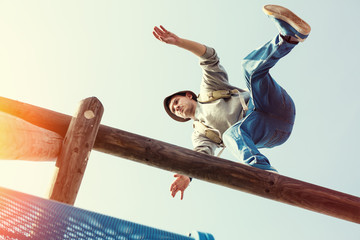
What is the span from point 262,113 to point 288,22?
3.40ft

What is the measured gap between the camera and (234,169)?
112 inches

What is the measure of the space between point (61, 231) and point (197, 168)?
1.53m

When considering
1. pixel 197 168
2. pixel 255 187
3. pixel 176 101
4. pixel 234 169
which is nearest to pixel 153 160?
pixel 197 168

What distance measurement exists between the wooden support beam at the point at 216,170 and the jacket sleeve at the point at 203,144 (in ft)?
3.49

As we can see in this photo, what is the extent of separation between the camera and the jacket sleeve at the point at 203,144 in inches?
156

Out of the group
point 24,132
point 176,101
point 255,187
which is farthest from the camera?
point 176,101

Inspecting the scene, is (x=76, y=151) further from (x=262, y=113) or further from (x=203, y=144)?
(x=262, y=113)

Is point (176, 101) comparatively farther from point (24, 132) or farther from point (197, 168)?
point (24, 132)

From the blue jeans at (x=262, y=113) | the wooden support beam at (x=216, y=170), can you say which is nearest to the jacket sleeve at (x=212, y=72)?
the blue jeans at (x=262, y=113)

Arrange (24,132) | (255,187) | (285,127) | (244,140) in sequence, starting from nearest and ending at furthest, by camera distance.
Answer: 1. (24,132)
2. (255,187)
3. (244,140)
4. (285,127)

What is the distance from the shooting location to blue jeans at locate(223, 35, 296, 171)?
10.5 feet

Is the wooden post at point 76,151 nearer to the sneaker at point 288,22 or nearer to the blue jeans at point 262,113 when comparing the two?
the blue jeans at point 262,113

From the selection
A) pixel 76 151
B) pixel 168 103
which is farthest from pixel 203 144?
pixel 76 151

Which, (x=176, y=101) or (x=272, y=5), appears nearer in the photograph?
(x=272, y=5)
